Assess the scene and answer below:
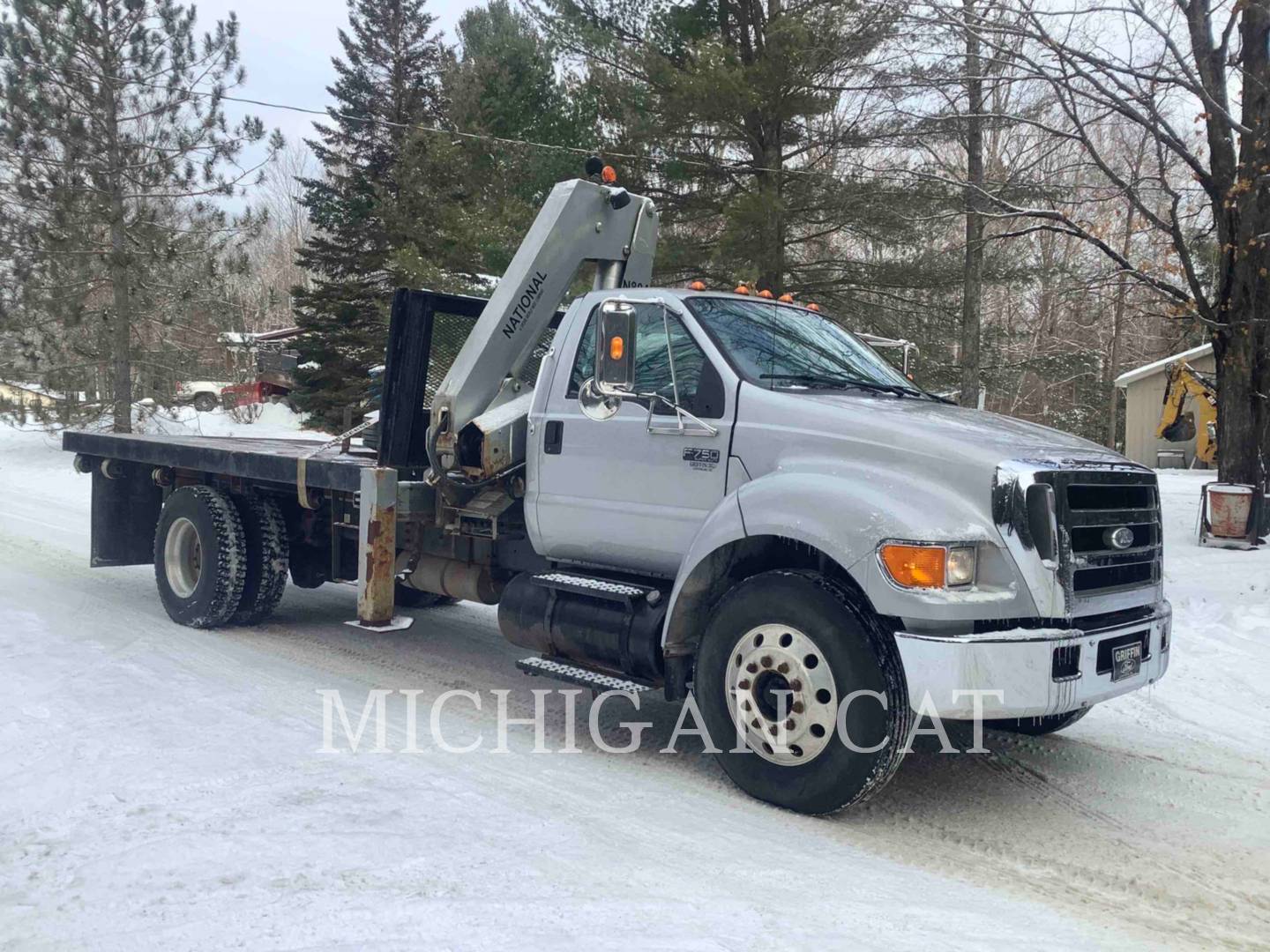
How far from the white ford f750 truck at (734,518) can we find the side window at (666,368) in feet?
0.04

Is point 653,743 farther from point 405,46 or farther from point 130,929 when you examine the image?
point 405,46

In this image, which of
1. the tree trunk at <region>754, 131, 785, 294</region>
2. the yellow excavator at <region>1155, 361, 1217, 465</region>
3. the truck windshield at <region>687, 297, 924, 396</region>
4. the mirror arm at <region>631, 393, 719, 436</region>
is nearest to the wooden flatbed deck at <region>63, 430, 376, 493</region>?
the mirror arm at <region>631, 393, 719, 436</region>

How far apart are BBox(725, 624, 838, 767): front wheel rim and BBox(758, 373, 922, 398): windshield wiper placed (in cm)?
130

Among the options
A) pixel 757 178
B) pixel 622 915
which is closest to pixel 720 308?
pixel 622 915

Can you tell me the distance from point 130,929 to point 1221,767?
4.94 meters

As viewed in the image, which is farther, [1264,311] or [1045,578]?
[1264,311]

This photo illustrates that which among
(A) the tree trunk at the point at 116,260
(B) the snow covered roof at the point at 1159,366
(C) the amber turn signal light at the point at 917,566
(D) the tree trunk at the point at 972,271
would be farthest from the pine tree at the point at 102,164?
(B) the snow covered roof at the point at 1159,366

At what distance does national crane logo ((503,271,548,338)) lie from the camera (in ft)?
21.8

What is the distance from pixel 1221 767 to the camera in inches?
217

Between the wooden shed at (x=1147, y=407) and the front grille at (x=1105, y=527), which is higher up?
the wooden shed at (x=1147, y=407)

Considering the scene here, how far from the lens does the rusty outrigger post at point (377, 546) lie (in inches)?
258

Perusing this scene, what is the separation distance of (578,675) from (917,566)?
76.7 inches

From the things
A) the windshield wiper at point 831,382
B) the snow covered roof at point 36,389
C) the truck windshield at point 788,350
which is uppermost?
the snow covered roof at point 36,389

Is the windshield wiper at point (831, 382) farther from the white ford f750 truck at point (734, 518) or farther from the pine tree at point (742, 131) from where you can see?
the pine tree at point (742, 131)
